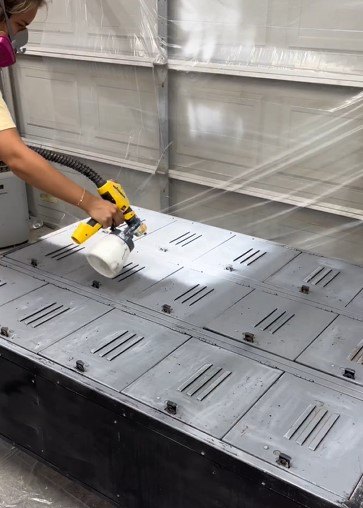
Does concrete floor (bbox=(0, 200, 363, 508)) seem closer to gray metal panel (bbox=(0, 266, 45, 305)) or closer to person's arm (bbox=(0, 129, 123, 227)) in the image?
gray metal panel (bbox=(0, 266, 45, 305))

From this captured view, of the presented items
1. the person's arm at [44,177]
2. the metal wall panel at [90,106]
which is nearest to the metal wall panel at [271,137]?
the metal wall panel at [90,106]

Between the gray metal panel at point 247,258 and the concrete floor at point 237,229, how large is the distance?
0.77 m

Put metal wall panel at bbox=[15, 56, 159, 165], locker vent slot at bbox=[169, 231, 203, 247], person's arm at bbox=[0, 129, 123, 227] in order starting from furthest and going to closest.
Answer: metal wall panel at bbox=[15, 56, 159, 165], locker vent slot at bbox=[169, 231, 203, 247], person's arm at bbox=[0, 129, 123, 227]

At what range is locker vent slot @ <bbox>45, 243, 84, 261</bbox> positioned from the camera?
2178 mm

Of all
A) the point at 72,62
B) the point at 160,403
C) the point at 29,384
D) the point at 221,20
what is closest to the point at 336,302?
the point at 160,403

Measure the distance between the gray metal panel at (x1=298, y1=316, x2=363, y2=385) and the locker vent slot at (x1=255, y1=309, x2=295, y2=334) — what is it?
13cm

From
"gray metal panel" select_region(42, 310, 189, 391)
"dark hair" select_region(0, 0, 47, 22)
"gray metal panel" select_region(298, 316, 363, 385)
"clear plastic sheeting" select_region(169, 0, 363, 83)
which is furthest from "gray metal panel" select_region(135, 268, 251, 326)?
"clear plastic sheeting" select_region(169, 0, 363, 83)

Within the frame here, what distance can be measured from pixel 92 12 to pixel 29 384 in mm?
2560

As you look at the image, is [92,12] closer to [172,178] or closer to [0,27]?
[172,178]

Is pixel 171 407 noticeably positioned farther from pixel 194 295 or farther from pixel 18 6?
pixel 18 6

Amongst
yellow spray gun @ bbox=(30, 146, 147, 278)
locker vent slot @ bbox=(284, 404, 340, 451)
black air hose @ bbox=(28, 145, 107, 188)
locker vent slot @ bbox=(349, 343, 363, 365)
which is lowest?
locker vent slot @ bbox=(349, 343, 363, 365)

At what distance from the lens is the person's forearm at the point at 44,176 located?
1.70 m

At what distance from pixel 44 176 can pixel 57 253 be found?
0.55 metres

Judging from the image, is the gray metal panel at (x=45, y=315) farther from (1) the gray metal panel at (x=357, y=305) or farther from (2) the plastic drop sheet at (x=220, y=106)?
(1) the gray metal panel at (x=357, y=305)
